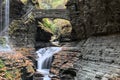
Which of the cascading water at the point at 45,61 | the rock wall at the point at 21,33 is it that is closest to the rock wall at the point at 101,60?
the cascading water at the point at 45,61

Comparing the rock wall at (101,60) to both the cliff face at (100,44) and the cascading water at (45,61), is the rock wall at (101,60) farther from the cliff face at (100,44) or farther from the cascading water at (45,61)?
the cascading water at (45,61)

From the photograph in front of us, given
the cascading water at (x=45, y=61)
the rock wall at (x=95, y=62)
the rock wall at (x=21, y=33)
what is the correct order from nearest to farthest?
1. the rock wall at (x=95, y=62)
2. the cascading water at (x=45, y=61)
3. the rock wall at (x=21, y=33)

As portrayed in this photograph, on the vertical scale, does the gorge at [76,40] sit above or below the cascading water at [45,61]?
above

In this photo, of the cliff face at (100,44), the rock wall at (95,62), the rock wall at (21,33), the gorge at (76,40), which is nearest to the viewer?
the rock wall at (95,62)

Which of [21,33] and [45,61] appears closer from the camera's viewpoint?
[45,61]

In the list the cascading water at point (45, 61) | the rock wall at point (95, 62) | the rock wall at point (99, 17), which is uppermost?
the rock wall at point (99, 17)

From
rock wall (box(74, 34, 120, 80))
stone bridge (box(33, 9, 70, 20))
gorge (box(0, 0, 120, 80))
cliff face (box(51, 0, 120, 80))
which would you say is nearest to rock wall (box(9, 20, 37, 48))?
gorge (box(0, 0, 120, 80))

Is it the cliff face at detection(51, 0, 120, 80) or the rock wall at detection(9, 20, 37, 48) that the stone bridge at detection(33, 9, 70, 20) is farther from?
the cliff face at detection(51, 0, 120, 80)

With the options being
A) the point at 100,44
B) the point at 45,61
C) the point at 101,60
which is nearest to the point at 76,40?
the point at 45,61

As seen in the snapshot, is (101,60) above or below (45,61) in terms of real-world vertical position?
above

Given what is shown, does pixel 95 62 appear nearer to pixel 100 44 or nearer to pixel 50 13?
pixel 100 44

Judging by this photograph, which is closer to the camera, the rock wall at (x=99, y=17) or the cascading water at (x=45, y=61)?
the rock wall at (x=99, y=17)

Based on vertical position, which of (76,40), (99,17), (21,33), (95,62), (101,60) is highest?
(99,17)

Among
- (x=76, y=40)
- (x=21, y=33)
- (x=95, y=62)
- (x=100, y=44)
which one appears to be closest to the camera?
(x=95, y=62)
